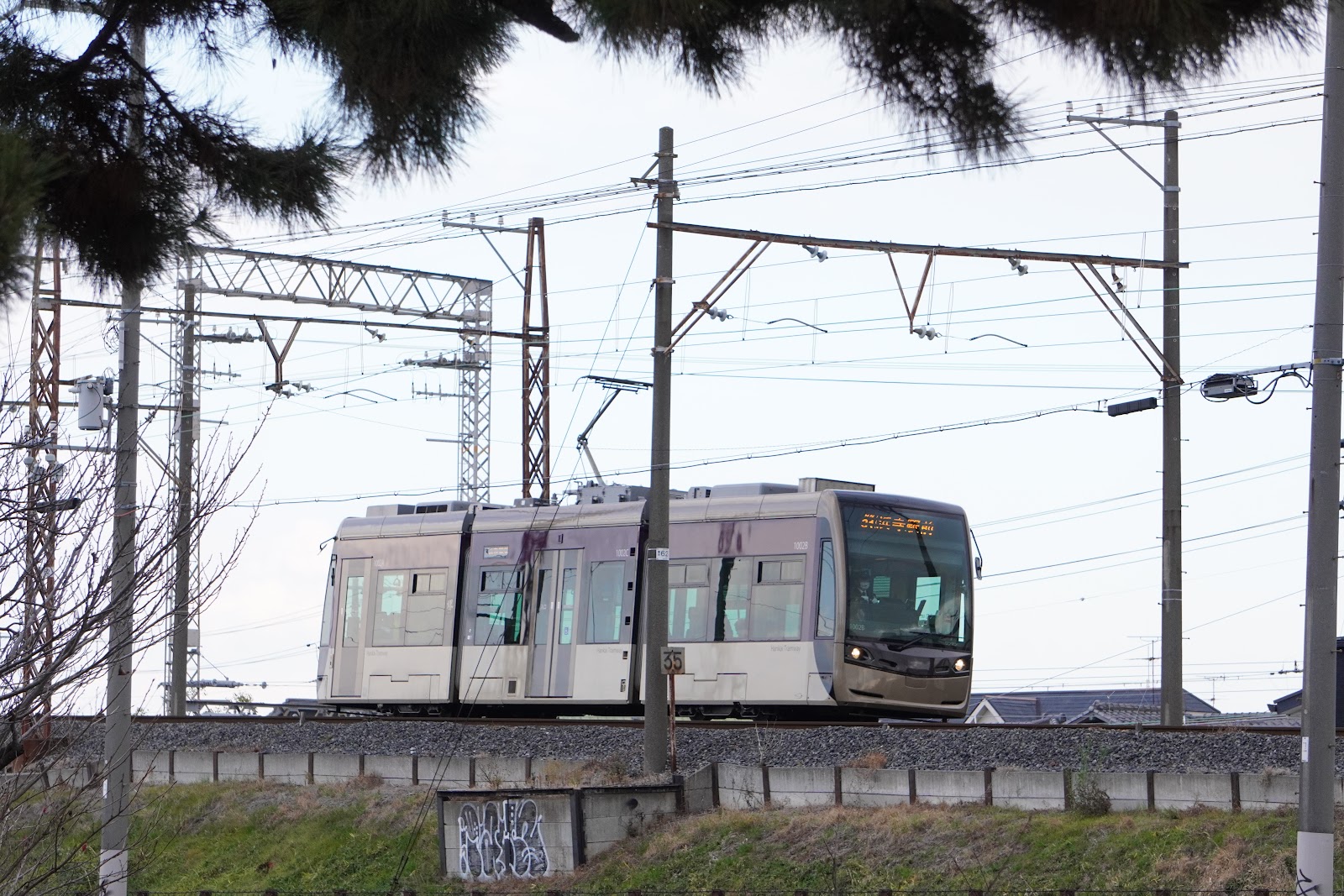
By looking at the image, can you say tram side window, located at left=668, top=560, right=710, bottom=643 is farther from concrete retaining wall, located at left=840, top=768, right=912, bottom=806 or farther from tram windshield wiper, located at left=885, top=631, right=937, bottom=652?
concrete retaining wall, located at left=840, top=768, right=912, bottom=806

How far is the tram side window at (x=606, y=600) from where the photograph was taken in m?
24.7

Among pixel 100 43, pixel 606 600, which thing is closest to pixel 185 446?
pixel 606 600

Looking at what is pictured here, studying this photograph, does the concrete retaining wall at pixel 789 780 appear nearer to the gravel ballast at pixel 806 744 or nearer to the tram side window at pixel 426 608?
the gravel ballast at pixel 806 744

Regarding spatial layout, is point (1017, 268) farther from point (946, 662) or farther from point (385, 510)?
point (385, 510)

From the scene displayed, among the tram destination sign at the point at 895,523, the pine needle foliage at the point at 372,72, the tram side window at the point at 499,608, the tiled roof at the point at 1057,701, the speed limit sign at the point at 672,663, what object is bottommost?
the tiled roof at the point at 1057,701

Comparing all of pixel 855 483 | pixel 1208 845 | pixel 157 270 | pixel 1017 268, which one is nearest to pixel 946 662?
pixel 855 483

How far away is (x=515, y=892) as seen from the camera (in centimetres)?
1817

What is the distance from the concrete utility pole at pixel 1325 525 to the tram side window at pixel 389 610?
54.7 ft

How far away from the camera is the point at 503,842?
18.9 m

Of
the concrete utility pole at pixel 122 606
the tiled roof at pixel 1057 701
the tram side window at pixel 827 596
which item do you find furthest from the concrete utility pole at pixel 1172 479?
the tiled roof at pixel 1057 701

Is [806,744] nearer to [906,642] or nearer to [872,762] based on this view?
[872,762]

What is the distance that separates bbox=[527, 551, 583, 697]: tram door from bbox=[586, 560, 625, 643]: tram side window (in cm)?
28

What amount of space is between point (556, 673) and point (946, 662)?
213 inches

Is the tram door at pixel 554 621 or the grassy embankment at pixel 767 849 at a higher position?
the tram door at pixel 554 621
